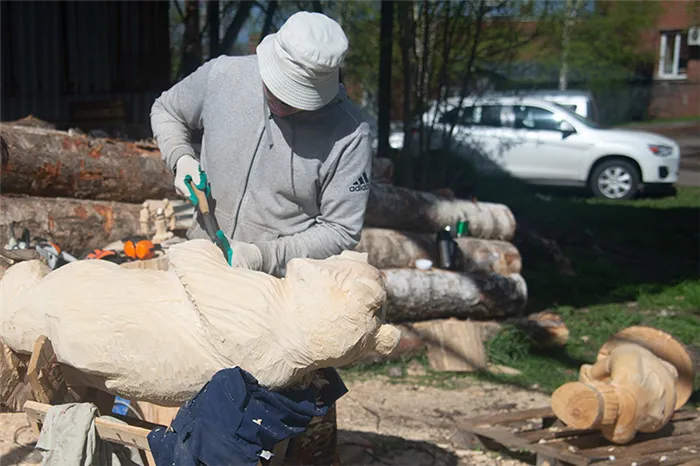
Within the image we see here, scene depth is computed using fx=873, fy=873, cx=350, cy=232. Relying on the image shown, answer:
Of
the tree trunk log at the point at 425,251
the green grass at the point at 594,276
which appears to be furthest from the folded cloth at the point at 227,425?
the tree trunk log at the point at 425,251

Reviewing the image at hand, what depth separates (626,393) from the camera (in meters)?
4.69

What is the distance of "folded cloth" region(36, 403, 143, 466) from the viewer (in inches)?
110

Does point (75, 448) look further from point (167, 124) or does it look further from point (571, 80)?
point (571, 80)

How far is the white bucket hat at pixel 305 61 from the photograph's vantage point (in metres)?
2.89

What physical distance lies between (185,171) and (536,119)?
453 inches

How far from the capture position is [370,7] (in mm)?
15164

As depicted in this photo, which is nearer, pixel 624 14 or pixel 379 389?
pixel 379 389

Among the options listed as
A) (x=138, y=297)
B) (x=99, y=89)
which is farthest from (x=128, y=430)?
(x=99, y=89)

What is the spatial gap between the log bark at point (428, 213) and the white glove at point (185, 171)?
3778 mm

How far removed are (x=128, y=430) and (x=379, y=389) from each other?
3324 mm

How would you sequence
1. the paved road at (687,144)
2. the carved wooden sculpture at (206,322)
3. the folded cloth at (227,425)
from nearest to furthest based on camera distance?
the folded cloth at (227,425)
the carved wooden sculpture at (206,322)
the paved road at (687,144)

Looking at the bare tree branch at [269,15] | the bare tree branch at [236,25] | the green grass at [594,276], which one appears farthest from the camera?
the bare tree branch at [236,25]

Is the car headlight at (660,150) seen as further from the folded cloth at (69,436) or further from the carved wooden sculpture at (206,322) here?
the folded cloth at (69,436)

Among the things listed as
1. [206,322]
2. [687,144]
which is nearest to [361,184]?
[206,322]
